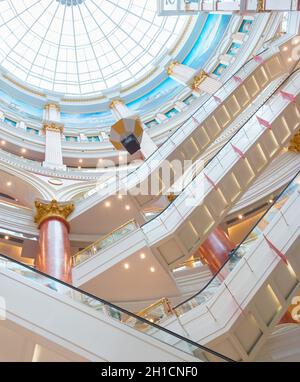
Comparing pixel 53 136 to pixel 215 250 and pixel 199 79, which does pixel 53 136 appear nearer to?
pixel 199 79

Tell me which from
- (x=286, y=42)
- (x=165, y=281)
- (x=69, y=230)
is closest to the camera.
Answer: (x=165, y=281)

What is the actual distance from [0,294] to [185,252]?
8200mm

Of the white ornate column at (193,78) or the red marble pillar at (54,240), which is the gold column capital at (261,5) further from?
the white ornate column at (193,78)

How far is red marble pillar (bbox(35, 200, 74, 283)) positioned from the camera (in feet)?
46.9

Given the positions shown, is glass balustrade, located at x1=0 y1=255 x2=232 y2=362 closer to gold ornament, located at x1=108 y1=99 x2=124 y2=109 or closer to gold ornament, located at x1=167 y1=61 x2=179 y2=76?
gold ornament, located at x1=108 y1=99 x2=124 y2=109

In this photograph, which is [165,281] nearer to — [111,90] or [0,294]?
[0,294]

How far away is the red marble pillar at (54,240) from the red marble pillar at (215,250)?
458 cm

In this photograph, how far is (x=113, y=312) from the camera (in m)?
7.13

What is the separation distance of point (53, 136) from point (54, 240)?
538 inches

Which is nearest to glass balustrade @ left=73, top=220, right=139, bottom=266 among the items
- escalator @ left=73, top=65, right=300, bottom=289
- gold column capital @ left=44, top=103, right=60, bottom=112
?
escalator @ left=73, top=65, right=300, bottom=289

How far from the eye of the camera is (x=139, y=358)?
673 centimetres
